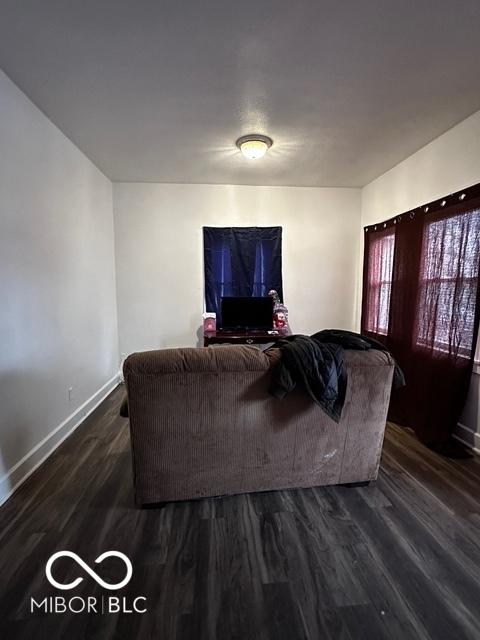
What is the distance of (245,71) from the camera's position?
1.93 m

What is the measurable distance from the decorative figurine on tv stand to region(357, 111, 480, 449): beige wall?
5.24 feet

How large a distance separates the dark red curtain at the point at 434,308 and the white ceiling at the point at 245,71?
0.77 m

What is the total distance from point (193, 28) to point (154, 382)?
1872 millimetres

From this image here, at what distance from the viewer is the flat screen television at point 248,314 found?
395cm

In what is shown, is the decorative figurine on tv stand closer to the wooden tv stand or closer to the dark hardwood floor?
the wooden tv stand

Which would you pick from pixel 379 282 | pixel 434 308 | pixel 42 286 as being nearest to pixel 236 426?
pixel 42 286

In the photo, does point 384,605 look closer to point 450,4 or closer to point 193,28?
point 450,4

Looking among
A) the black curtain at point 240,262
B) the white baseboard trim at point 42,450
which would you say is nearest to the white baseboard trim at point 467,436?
the black curtain at point 240,262

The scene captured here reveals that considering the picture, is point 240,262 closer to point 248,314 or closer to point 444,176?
point 248,314

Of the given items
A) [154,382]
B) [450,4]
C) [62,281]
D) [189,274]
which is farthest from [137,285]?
[450,4]

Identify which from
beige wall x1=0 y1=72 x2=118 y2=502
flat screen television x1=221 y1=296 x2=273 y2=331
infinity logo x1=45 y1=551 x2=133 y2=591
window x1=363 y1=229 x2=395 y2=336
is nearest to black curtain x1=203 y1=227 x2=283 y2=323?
flat screen television x1=221 y1=296 x2=273 y2=331

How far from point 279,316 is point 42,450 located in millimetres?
2810

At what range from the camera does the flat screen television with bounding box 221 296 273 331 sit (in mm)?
3945

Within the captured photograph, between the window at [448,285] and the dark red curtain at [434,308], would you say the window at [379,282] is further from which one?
the window at [448,285]
